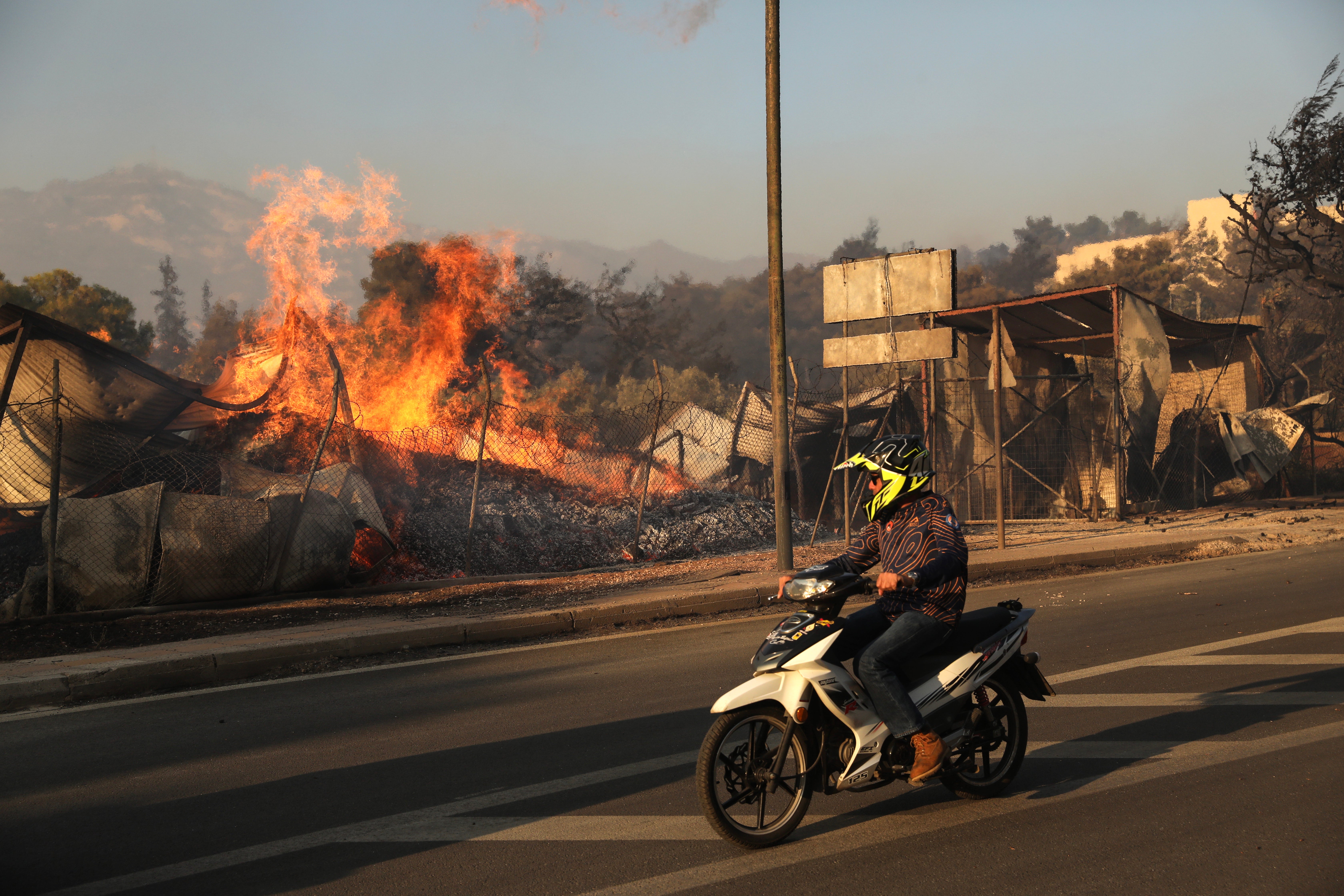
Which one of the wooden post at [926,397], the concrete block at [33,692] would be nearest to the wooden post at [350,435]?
the concrete block at [33,692]

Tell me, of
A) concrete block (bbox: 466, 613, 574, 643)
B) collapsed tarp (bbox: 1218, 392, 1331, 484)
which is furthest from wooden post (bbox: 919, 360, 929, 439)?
concrete block (bbox: 466, 613, 574, 643)

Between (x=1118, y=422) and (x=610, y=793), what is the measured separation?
56.4 ft

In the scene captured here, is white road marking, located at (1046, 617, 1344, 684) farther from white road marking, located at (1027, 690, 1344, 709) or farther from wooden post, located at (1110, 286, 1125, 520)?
wooden post, located at (1110, 286, 1125, 520)

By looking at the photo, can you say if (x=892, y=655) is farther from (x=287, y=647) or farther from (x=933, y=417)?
(x=933, y=417)

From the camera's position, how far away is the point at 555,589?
1239cm

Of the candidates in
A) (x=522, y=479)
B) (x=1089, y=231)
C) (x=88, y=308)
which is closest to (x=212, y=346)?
(x=88, y=308)

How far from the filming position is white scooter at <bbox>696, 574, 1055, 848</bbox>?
4.03 meters

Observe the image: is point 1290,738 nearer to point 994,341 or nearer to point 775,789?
point 775,789

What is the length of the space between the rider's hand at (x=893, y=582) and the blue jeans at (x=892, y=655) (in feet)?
0.49

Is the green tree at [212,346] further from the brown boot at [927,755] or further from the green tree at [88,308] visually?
the brown boot at [927,755]

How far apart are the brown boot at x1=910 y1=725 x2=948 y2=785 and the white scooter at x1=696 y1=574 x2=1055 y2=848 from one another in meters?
0.09

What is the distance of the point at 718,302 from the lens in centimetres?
11350

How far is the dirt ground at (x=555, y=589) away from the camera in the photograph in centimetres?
964

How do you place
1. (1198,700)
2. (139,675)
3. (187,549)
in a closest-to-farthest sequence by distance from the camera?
1. (1198,700)
2. (139,675)
3. (187,549)
